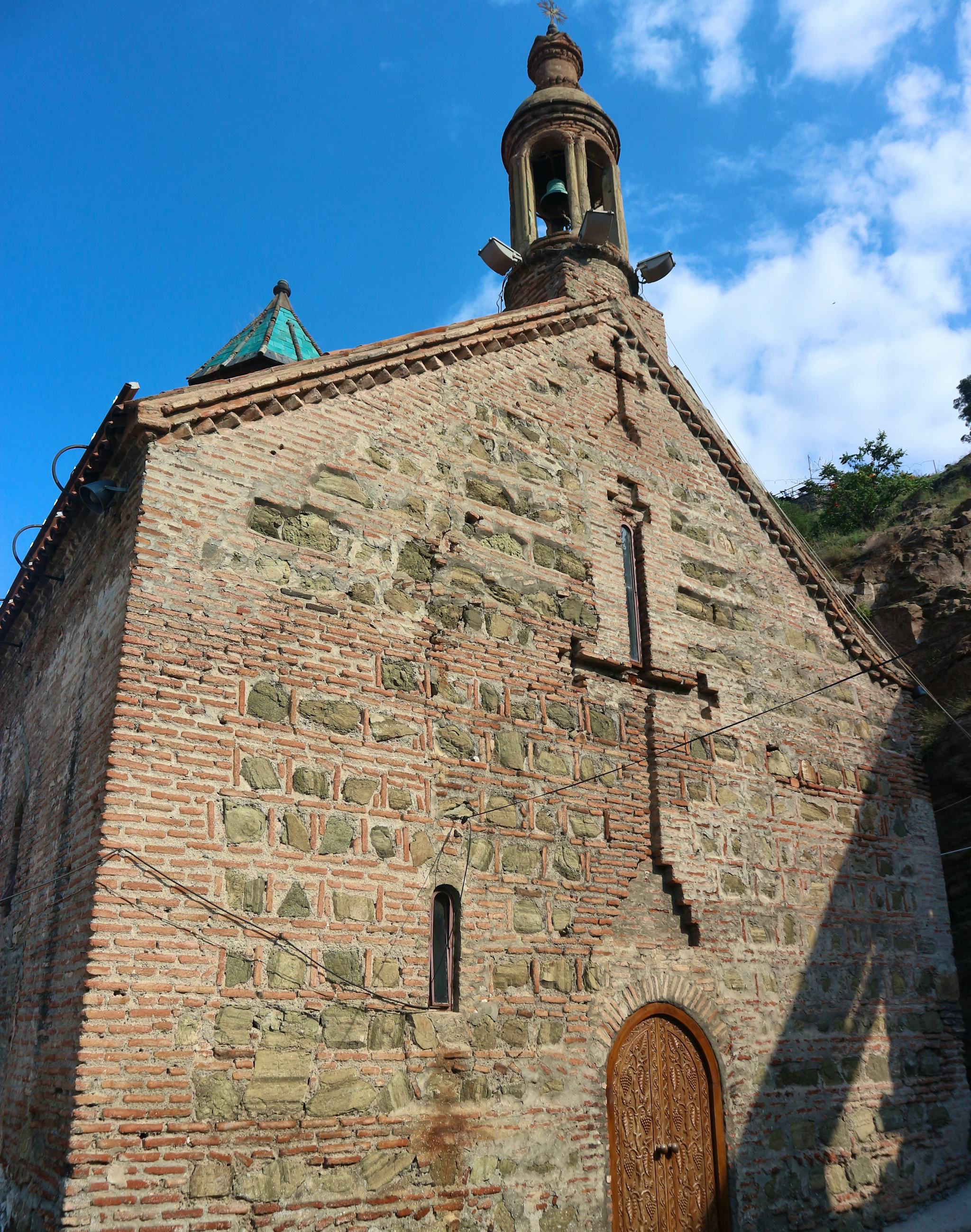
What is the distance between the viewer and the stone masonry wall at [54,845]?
6020 millimetres

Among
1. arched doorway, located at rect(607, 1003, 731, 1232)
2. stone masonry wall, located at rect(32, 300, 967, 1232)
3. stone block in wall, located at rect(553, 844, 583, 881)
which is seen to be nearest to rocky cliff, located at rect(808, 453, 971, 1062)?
stone masonry wall, located at rect(32, 300, 967, 1232)

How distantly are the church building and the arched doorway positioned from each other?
0.12 ft

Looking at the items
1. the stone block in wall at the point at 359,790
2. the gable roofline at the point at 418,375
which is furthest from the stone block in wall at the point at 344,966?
the gable roofline at the point at 418,375

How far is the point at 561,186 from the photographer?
Answer: 14312 millimetres

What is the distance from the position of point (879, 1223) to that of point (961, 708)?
646 cm

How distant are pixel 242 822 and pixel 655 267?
10460mm

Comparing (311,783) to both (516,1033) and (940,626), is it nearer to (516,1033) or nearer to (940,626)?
(516,1033)

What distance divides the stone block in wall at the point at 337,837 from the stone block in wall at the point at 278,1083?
131cm

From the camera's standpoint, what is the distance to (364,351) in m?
8.49

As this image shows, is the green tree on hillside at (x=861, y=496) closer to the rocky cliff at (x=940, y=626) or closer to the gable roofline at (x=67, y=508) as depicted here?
the rocky cliff at (x=940, y=626)

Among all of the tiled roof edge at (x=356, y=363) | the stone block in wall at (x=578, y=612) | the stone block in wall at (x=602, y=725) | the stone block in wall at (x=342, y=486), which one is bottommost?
the stone block in wall at (x=602, y=725)

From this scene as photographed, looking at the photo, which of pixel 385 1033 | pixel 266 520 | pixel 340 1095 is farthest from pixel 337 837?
pixel 266 520

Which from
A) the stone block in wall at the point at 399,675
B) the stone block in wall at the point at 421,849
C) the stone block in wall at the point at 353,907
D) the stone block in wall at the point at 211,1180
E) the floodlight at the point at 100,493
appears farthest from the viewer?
the stone block in wall at the point at 399,675

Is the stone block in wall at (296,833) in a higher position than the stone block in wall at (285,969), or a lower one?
higher
